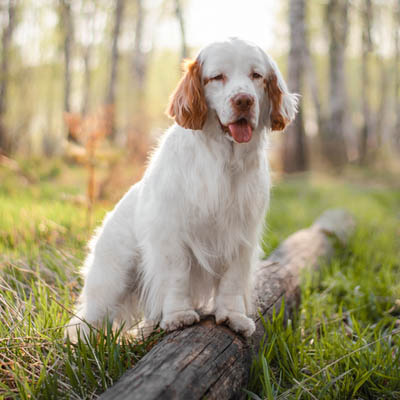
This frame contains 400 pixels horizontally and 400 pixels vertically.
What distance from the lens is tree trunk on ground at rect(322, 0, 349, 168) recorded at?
13656 millimetres

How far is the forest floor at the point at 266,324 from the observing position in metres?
1.94

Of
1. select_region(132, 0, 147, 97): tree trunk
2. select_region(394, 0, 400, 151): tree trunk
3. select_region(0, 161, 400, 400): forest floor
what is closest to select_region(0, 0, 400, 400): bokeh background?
select_region(0, 161, 400, 400): forest floor

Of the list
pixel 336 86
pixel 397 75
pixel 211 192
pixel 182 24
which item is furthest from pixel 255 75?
pixel 397 75

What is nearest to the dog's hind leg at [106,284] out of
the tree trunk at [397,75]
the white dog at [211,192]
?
the white dog at [211,192]

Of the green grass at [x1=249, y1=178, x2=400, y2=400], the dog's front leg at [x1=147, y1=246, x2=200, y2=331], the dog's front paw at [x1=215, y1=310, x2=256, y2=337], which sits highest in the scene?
the dog's front leg at [x1=147, y1=246, x2=200, y2=331]

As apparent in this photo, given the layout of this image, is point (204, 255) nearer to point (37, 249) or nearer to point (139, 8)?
point (37, 249)

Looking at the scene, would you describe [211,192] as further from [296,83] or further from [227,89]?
[296,83]

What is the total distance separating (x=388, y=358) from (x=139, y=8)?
58.7 feet

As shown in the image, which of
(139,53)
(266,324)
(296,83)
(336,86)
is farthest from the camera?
(139,53)

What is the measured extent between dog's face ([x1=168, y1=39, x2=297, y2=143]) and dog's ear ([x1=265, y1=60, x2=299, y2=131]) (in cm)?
1

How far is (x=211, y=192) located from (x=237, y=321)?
0.68 metres

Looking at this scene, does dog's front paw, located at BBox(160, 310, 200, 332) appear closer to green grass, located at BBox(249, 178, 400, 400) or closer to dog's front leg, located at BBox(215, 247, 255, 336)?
dog's front leg, located at BBox(215, 247, 255, 336)

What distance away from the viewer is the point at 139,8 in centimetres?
1758

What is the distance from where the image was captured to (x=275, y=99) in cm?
238
